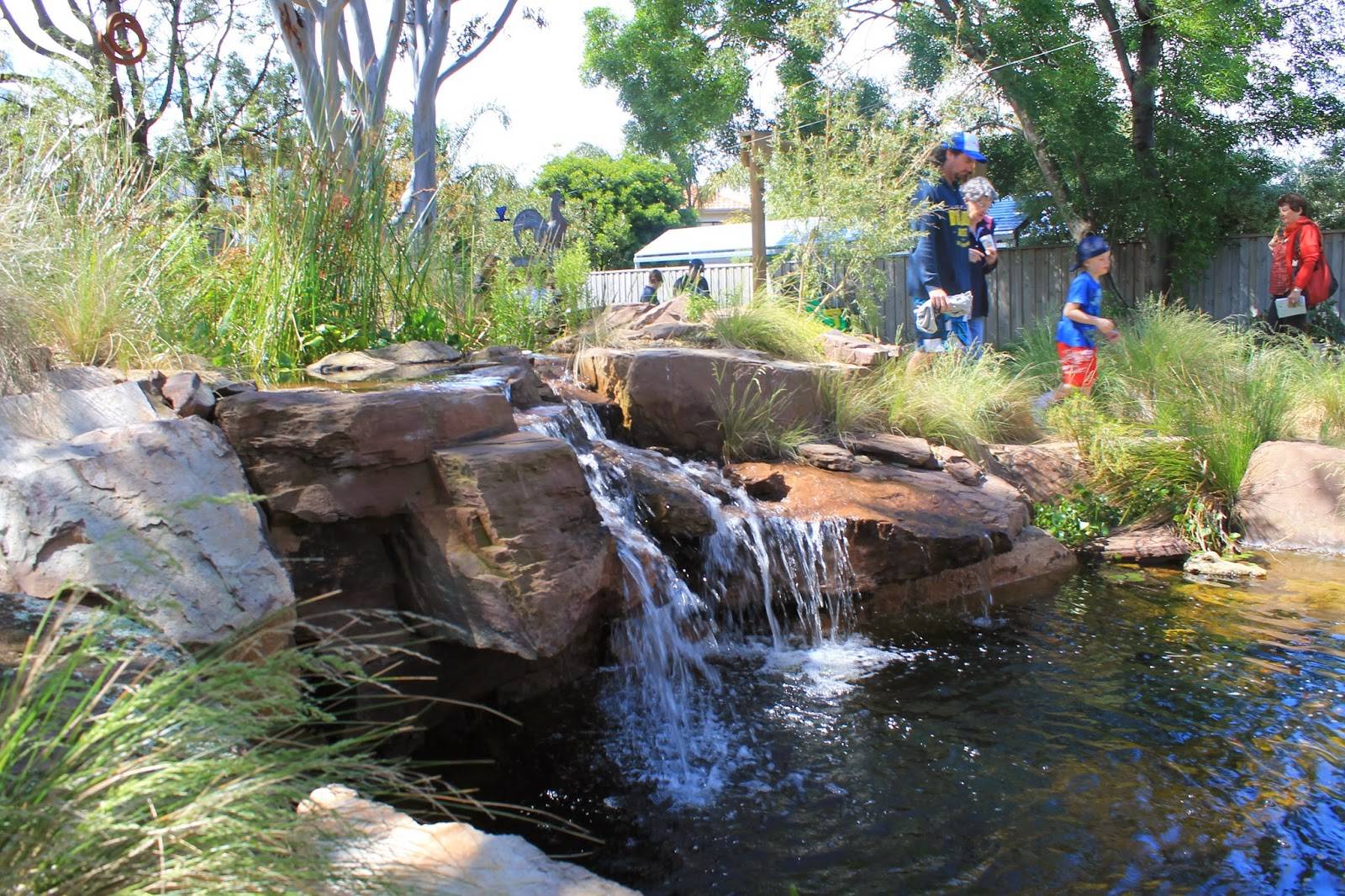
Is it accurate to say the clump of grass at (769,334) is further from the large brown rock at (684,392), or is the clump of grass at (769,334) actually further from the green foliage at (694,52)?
the green foliage at (694,52)

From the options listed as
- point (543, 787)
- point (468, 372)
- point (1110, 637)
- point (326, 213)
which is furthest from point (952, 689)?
point (326, 213)

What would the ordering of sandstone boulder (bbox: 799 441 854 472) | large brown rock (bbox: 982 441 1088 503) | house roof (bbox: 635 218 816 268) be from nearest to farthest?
sandstone boulder (bbox: 799 441 854 472) → large brown rock (bbox: 982 441 1088 503) → house roof (bbox: 635 218 816 268)

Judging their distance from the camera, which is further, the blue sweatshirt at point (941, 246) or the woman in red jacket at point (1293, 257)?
the woman in red jacket at point (1293, 257)

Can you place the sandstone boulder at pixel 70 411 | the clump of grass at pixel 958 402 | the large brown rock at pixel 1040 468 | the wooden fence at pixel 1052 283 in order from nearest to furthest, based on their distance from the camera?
the sandstone boulder at pixel 70 411
the clump of grass at pixel 958 402
the large brown rock at pixel 1040 468
the wooden fence at pixel 1052 283

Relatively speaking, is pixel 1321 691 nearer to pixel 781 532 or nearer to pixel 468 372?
pixel 781 532

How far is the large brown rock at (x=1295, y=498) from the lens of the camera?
674 centimetres

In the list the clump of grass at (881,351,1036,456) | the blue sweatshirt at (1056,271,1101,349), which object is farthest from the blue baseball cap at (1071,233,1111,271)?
the clump of grass at (881,351,1036,456)

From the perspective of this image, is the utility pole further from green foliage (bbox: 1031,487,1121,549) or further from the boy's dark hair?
the boy's dark hair

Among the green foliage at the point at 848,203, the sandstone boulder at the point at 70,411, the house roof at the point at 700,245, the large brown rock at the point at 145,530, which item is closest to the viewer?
the large brown rock at the point at 145,530

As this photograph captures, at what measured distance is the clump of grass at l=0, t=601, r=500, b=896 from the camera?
5.00ft

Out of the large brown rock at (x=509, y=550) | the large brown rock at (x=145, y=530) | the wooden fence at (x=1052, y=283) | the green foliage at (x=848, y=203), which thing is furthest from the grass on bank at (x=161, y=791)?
the wooden fence at (x=1052, y=283)

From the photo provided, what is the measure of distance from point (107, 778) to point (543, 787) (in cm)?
232

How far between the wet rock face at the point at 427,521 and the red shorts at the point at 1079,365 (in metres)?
5.04

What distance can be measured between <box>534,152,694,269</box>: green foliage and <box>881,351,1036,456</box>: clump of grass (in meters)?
24.8
